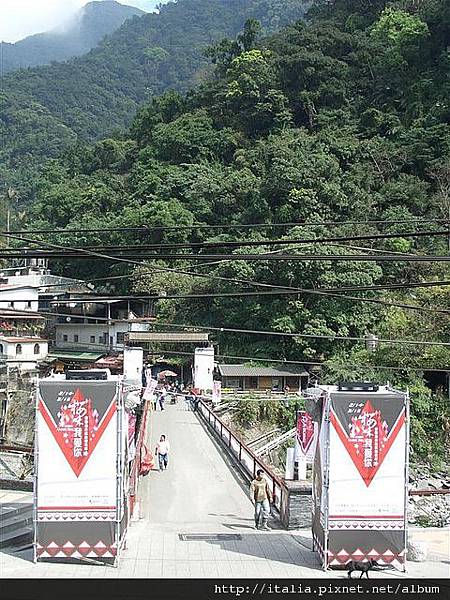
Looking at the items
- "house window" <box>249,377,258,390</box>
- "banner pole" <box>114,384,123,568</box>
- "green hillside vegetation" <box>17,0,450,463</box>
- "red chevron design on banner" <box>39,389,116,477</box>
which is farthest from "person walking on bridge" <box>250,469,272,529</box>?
"house window" <box>249,377,258,390</box>

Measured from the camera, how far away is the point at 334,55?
6812 centimetres

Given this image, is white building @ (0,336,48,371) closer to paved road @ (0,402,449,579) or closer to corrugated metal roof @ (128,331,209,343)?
corrugated metal roof @ (128,331,209,343)

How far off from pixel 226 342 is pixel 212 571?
3554 cm

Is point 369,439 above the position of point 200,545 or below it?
above

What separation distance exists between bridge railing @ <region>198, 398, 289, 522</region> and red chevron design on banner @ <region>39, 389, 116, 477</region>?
3976mm

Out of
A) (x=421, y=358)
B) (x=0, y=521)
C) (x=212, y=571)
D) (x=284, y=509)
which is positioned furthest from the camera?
(x=421, y=358)

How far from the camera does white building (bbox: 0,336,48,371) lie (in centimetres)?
4666

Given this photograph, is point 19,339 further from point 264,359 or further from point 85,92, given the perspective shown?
point 85,92

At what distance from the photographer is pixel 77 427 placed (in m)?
10.1

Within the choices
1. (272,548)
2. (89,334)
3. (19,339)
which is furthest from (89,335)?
(272,548)

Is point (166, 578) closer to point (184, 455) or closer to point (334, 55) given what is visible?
point (184, 455)

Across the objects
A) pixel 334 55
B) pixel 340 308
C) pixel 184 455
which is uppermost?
pixel 334 55

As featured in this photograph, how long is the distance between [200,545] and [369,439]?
3243 millimetres
